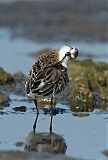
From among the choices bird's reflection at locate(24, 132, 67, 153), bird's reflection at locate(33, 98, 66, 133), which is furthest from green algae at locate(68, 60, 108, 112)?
bird's reflection at locate(24, 132, 67, 153)

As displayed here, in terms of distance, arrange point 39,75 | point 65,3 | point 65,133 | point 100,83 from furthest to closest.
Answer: point 65,3
point 100,83
point 39,75
point 65,133

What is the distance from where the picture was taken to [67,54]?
959cm

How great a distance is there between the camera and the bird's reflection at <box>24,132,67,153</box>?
7.98 metres

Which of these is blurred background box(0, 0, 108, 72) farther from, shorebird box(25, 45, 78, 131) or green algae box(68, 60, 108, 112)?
shorebird box(25, 45, 78, 131)

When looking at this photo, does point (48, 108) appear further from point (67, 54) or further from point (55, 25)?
point (55, 25)

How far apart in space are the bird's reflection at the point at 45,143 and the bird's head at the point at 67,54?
53.4 inches

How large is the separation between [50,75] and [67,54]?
39 cm

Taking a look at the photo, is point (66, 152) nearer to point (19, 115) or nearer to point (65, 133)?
point (65, 133)

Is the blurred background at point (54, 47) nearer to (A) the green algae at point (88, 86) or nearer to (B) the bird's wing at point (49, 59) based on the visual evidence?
(A) the green algae at point (88, 86)

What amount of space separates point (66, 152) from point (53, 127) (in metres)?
1.16

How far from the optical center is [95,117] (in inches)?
383

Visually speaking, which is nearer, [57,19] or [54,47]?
[54,47]

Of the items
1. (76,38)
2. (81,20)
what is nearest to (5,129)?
(76,38)

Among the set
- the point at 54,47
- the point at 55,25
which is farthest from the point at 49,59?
the point at 55,25
